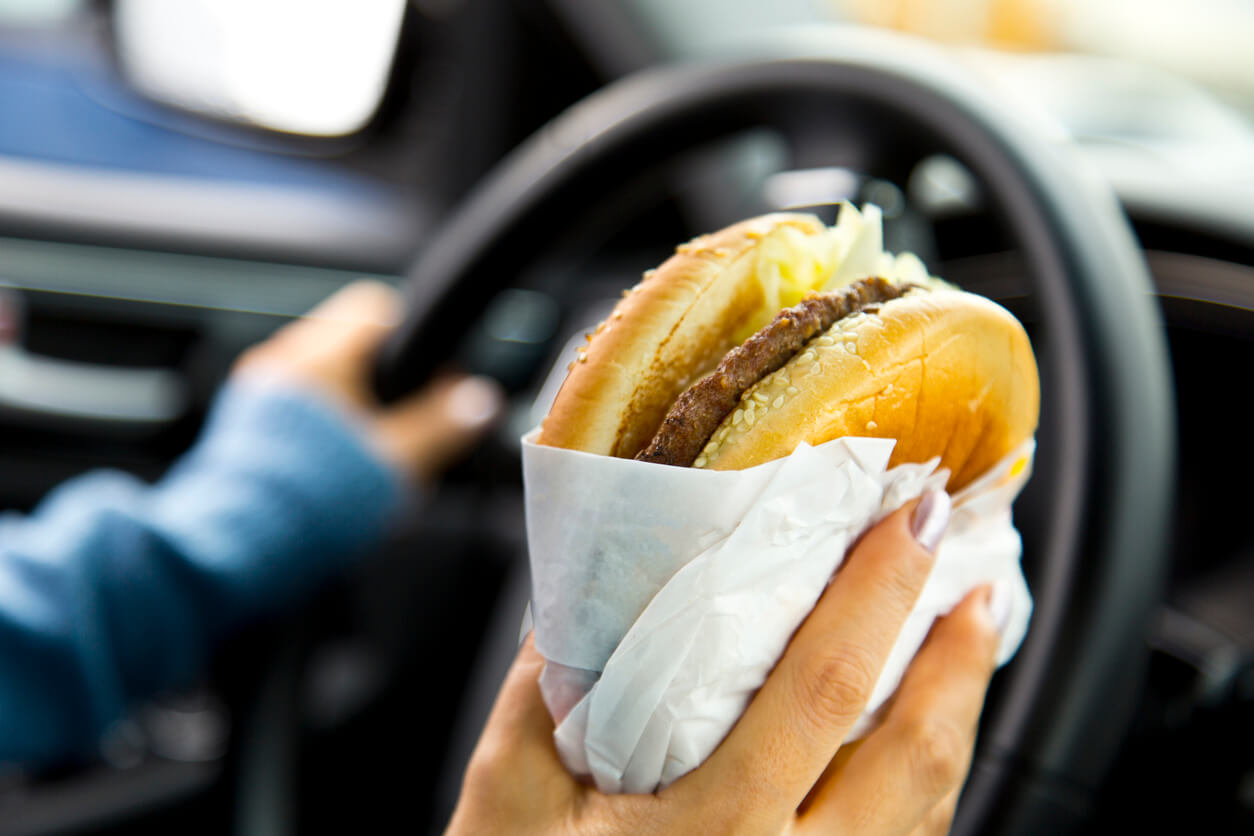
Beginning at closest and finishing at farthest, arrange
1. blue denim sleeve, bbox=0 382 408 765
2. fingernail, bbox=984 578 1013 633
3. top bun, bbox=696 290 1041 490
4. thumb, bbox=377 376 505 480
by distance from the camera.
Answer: top bun, bbox=696 290 1041 490 → fingernail, bbox=984 578 1013 633 → blue denim sleeve, bbox=0 382 408 765 → thumb, bbox=377 376 505 480

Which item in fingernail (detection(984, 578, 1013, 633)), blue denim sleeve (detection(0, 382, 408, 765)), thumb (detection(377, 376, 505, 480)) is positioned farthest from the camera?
thumb (detection(377, 376, 505, 480))

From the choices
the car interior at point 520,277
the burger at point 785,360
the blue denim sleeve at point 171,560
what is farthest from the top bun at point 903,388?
the blue denim sleeve at point 171,560

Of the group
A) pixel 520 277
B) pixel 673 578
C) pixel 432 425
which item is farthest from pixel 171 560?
pixel 673 578

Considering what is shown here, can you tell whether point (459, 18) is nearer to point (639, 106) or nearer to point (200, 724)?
point (639, 106)

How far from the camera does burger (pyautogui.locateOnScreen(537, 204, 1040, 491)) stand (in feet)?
1.52

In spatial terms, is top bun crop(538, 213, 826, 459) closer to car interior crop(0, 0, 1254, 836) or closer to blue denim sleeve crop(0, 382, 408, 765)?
car interior crop(0, 0, 1254, 836)

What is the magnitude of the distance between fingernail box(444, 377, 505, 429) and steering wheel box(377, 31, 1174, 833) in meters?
0.56

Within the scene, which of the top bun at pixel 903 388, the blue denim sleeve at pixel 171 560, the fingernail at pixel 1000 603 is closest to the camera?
the top bun at pixel 903 388

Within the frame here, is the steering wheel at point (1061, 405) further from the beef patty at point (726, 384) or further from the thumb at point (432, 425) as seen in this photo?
the thumb at point (432, 425)

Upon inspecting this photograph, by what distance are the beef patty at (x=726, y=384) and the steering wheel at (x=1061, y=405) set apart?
24 cm

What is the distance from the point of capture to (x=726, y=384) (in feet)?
1.53

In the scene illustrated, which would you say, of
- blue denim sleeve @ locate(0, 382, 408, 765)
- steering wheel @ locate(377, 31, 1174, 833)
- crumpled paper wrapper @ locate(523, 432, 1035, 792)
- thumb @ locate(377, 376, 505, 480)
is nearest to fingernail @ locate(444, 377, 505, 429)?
thumb @ locate(377, 376, 505, 480)

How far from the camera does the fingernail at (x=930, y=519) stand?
498 mm

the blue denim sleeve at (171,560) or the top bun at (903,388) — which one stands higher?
the top bun at (903,388)
